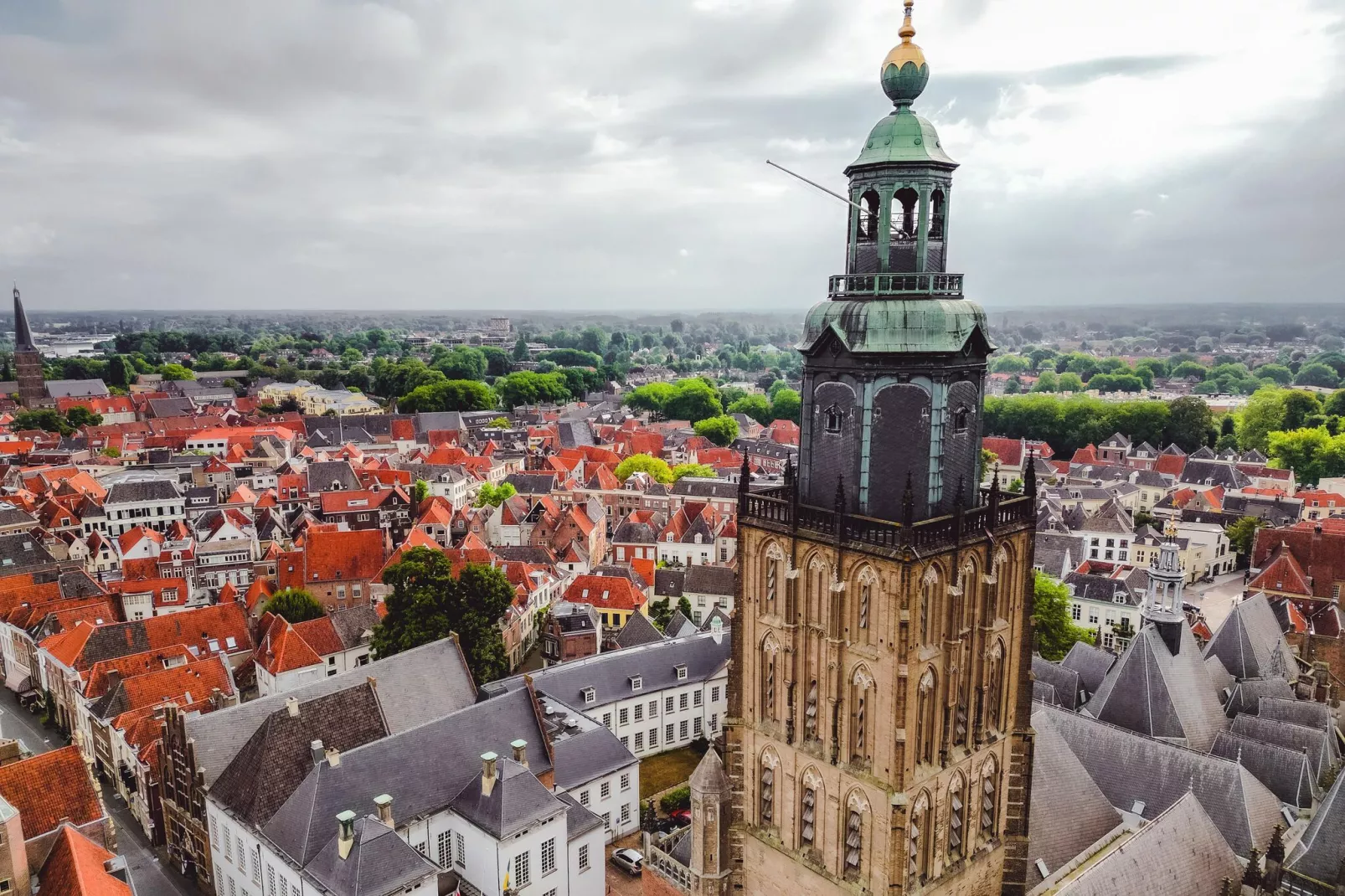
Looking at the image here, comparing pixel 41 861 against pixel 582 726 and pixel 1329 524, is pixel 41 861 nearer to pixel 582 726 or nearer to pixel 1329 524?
pixel 582 726

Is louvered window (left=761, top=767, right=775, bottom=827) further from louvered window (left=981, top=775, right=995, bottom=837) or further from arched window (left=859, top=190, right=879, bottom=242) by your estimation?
arched window (left=859, top=190, right=879, bottom=242)

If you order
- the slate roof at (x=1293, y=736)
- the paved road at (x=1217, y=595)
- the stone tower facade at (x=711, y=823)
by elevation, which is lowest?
the paved road at (x=1217, y=595)

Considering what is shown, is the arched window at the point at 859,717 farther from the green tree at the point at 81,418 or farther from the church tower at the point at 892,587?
the green tree at the point at 81,418

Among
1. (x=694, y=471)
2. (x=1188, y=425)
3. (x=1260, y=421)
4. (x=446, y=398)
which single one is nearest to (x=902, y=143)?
(x=694, y=471)

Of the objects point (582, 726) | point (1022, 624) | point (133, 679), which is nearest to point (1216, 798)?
point (1022, 624)

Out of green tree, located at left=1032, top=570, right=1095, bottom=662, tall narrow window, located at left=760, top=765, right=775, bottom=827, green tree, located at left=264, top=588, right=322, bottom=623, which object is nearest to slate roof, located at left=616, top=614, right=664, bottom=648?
green tree, located at left=264, top=588, right=322, bottom=623

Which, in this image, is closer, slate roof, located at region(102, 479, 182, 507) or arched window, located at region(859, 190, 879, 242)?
arched window, located at region(859, 190, 879, 242)

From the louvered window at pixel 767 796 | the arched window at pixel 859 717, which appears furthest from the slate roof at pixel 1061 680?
the arched window at pixel 859 717
